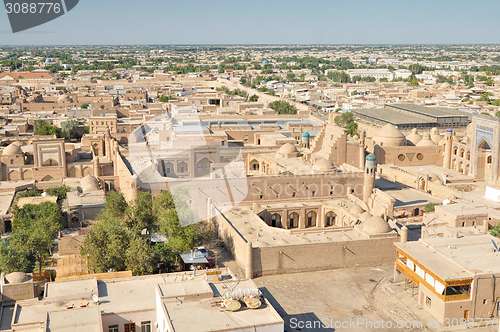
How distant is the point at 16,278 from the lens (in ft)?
77.8

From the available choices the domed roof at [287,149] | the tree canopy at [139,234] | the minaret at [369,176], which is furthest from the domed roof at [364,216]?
the domed roof at [287,149]

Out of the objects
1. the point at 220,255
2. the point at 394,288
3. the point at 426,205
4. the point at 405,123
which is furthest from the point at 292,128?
the point at 394,288

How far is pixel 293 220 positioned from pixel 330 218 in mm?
2445

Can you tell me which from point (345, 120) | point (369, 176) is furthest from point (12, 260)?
point (345, 120)

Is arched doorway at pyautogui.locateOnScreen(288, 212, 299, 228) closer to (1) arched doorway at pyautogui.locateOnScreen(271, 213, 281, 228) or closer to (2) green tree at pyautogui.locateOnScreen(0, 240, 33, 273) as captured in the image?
(1) arched doorway at pyautogui.locateOnScreen(271, 213, 281, 228)

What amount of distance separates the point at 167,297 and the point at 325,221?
1662 centimetres

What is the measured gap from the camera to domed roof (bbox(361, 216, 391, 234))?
1139 inches

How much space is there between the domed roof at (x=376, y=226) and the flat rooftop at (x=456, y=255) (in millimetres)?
2911

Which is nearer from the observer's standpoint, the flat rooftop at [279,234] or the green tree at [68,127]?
the flat rooftop at [279,234]

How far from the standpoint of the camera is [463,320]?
2283cm

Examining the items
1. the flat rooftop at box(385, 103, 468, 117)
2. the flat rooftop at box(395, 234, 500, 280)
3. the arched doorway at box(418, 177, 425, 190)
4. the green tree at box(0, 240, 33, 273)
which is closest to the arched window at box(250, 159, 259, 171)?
the arched doorway at box(418, 177, 425, 190)

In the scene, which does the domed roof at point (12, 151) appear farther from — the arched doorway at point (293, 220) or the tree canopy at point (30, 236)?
the arched doorway at point (293, 220)

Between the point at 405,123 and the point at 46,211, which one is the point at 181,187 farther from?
the point at 405,123

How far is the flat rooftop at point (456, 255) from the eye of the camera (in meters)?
22.9
